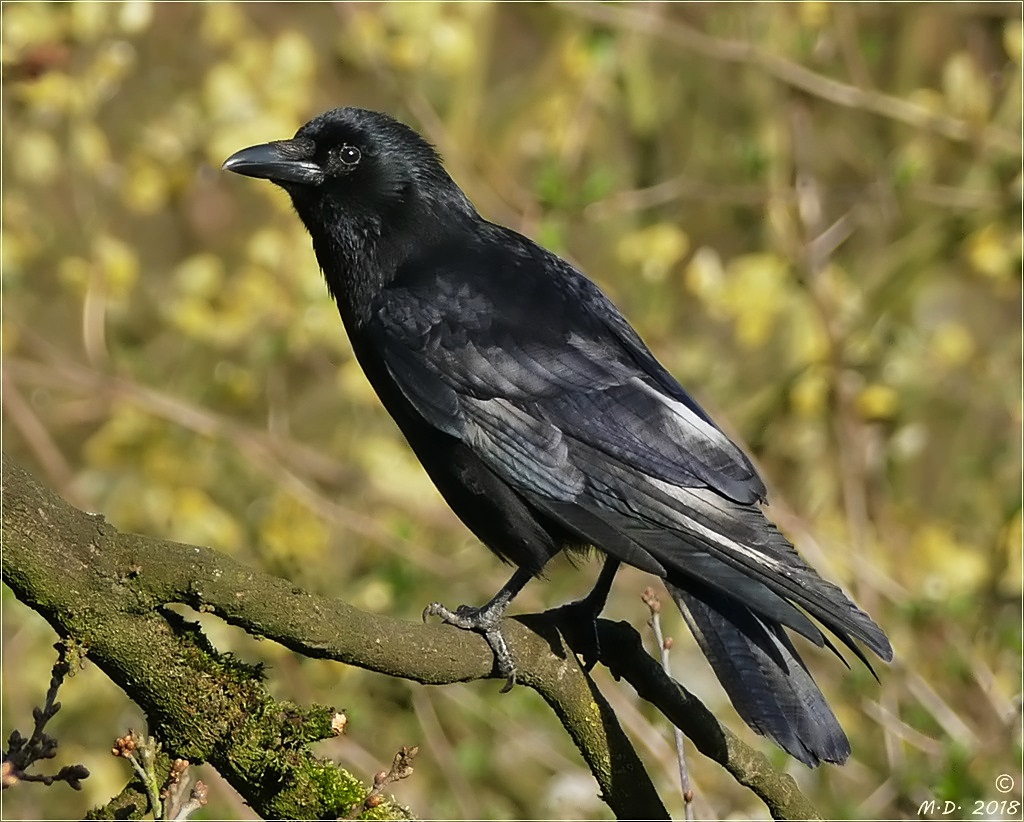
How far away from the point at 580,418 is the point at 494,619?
0.66 metres

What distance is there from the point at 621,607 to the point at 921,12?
3.33 m

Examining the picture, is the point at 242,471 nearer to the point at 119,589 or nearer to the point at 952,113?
the point at 952,113

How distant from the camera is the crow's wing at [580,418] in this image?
3.55 m

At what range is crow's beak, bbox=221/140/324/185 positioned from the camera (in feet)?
14.1

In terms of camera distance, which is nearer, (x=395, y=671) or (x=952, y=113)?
(x=395, y=671)

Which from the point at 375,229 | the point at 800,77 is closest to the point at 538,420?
the point at 375,229

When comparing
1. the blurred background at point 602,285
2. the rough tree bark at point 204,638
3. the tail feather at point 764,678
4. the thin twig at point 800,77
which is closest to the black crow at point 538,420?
the tail feather at point 764,678

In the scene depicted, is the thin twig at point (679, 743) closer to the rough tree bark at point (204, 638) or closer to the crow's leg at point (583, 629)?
the crow's leg at point (583, 629)

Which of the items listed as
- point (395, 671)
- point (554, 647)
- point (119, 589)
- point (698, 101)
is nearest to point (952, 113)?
point (698, 101)

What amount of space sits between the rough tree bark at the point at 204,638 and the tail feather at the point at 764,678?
62 cm

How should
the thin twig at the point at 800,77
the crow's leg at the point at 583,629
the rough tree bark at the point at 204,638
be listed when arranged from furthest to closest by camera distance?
the thin twig at the point at 800,77, the crow's leg at the point at 583,629, the rough tree bark at the point at 204,638

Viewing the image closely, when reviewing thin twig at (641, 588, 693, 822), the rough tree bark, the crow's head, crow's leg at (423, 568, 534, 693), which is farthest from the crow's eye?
the rough tree bark

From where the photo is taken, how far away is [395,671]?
2906mm

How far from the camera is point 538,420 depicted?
390 centimetres
